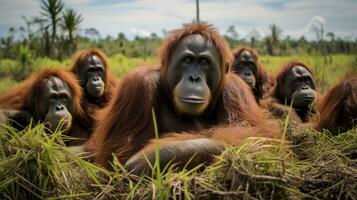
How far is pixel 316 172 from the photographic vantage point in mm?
2248

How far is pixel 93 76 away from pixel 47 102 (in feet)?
4.40

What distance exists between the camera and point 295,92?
5.77 m

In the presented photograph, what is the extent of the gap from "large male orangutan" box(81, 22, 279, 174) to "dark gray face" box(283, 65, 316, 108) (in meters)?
2.40

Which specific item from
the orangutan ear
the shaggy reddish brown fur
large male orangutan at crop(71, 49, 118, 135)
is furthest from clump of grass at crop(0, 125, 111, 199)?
large male orangutan at crop(71, 49, 118, 135)

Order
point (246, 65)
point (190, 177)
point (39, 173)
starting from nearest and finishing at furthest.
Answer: point (190, 177) → point (39, 173) → point (246, 65)

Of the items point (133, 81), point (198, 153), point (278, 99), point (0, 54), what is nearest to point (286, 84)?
point (278, 99)

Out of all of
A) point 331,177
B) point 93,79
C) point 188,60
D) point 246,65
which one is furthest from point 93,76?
point 331,177

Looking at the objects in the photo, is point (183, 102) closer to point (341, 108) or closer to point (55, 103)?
point (341, 108)

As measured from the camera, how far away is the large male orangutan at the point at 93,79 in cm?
564

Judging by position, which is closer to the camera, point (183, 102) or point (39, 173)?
point (39, 173)

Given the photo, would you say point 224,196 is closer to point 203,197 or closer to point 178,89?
point 203,197

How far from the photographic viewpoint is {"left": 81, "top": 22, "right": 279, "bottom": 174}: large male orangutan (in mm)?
2912

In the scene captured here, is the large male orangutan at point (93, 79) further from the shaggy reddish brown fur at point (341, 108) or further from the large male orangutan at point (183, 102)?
the shaggy reddish brown fur at point (341, 108)

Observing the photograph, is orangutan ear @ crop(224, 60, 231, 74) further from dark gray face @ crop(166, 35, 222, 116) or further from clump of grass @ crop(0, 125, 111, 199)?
clump of grass @ crop(0, 125, 111, 199)
